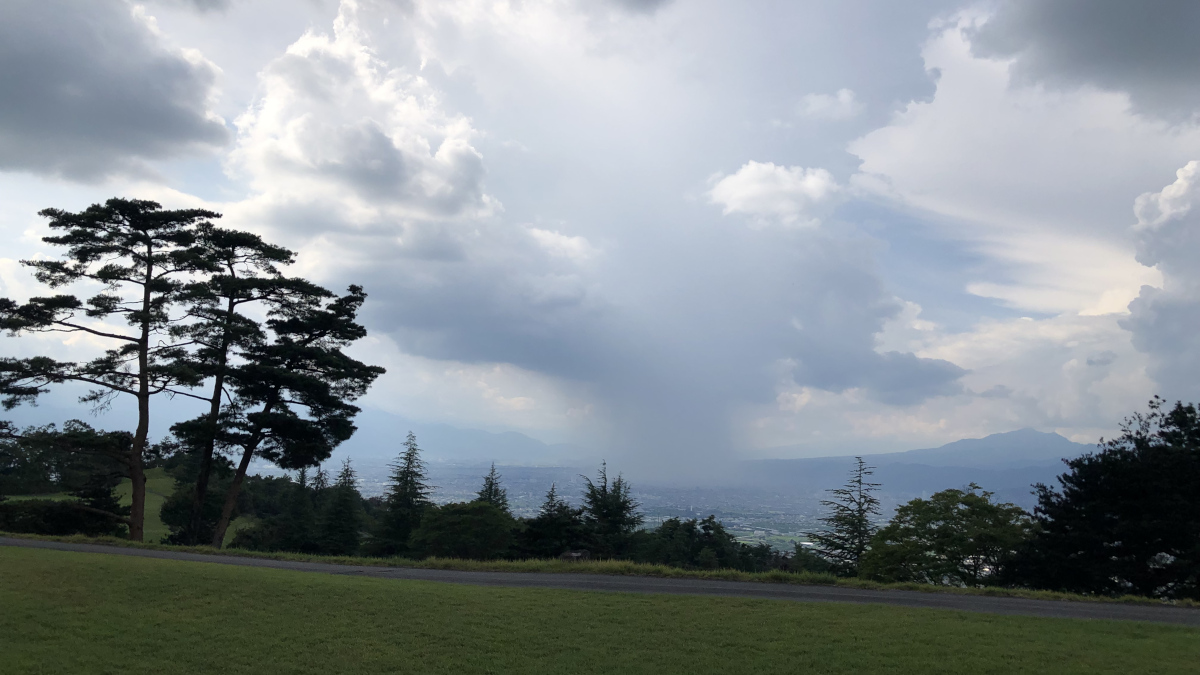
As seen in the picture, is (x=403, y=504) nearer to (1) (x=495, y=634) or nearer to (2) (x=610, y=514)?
(2) (x=610, y=514)

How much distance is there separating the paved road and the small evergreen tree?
26.7 meters

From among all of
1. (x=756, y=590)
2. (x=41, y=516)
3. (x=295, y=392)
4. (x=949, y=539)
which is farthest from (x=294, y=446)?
(x=949, y=539)

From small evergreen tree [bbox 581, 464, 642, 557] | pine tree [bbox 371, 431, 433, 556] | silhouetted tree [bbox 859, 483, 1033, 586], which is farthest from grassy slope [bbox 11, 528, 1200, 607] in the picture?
pine tree [bbox 371, 431, 433, 556]

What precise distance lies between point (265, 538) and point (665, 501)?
84941 mm

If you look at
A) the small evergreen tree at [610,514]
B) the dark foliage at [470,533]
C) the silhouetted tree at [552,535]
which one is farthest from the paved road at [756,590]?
the small evergreen tree at [610,514]

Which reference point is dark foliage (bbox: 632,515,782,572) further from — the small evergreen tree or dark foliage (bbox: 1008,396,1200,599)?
dark foliage (bbox: 1008,396,1200,599)

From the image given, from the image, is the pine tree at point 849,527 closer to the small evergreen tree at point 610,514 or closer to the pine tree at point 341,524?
the small evergreen tree at point 610,514

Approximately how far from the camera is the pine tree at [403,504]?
46.3 m

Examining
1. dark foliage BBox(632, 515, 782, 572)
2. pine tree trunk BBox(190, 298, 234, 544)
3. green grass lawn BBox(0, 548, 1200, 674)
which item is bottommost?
dark foliage BBox(632, 515, 782, 572)

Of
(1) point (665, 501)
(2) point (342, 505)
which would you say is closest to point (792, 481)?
(1) point (665, 501)

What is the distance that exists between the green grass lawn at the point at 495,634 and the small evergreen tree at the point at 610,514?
30850mm

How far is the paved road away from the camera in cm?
1235

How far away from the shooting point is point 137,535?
26234 mm

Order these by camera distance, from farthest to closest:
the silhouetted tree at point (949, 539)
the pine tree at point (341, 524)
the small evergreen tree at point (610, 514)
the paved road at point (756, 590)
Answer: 1. the pine tree at point (341, 524)
2. the small evergreen tree at point (610, 514)
3. the silhouetted tree at point (949, 539)
4. the paved road at point (756, 590)
